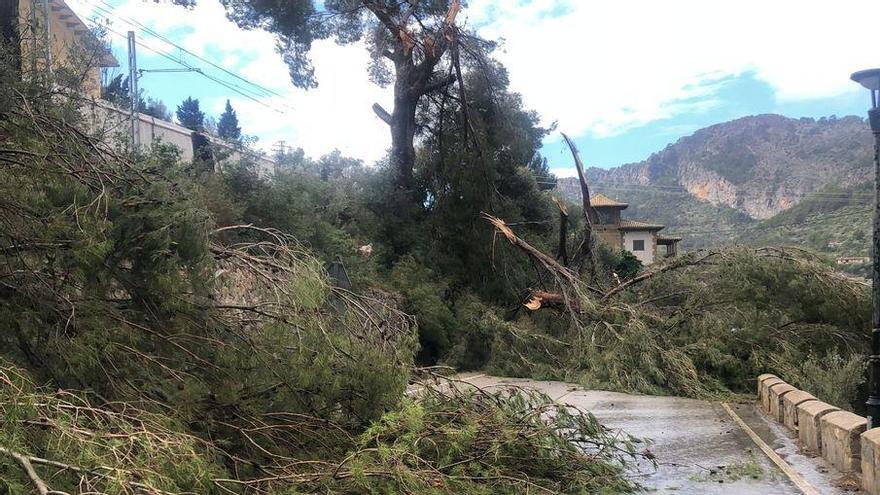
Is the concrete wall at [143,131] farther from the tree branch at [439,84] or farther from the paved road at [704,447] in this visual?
the paved road at [704,447]

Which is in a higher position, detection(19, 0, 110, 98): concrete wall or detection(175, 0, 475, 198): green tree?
detection(175, 0, 475, 198): green tree

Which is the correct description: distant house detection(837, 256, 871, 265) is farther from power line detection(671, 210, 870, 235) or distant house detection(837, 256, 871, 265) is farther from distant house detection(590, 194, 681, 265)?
distant house detection(590, 194, 681, 265)

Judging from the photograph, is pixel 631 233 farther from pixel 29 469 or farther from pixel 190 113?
pixel 29 469

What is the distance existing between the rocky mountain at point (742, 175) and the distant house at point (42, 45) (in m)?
33.0

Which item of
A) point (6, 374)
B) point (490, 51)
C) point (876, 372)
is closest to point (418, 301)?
point (490, 51)

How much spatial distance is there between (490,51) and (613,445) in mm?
13168

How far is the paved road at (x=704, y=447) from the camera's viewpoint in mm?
4961

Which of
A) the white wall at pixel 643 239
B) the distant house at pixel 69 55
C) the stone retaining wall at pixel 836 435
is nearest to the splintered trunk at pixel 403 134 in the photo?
the distant house at pixel 69 55

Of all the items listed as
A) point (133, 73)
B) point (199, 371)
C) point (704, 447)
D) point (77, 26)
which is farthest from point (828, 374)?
point (133, 73)

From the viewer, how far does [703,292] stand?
10992 mm

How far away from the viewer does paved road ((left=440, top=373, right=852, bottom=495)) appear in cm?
496

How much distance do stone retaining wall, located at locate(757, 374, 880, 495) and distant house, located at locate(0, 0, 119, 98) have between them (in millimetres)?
7643

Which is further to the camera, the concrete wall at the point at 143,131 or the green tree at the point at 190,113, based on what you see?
the green tree at the point at 190,113

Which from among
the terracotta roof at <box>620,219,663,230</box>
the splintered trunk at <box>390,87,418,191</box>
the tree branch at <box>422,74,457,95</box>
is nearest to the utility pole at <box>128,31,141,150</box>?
the splintered trunk at <box>390,87,418,191</box>
